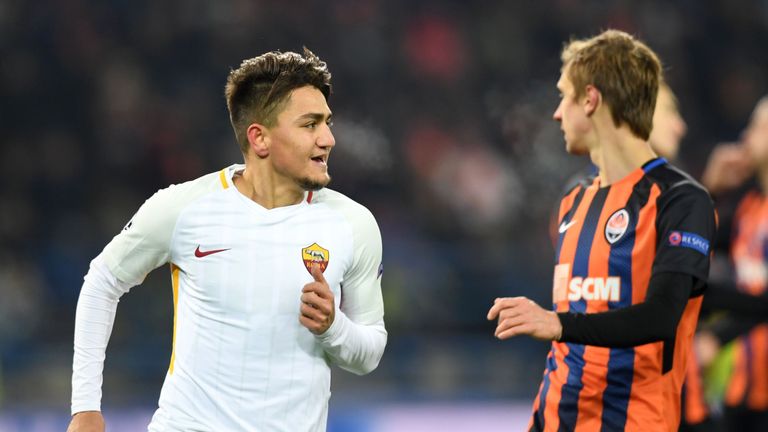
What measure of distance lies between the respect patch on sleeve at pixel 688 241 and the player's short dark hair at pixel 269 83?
3.90 ft

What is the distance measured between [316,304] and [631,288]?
3.38ft

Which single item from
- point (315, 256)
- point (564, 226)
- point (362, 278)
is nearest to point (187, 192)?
point (315, 256)

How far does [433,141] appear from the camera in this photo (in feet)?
36.5

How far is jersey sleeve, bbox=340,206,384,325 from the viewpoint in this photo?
358cm

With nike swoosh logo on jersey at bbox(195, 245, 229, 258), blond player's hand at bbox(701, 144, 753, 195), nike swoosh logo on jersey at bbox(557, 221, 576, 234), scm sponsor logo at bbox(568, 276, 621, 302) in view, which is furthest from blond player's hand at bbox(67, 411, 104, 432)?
blond player's hand at bbox(701, 144, 753, 195)

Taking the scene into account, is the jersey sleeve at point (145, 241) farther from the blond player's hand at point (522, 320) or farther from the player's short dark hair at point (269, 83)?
the blond player's hand at point (522, 320)

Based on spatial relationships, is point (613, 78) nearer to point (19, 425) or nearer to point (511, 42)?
point (19, 425)

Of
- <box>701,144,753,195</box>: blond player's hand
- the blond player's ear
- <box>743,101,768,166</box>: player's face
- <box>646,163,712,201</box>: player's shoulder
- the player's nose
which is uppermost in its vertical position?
<box>743,101,768,166</box>: player's face

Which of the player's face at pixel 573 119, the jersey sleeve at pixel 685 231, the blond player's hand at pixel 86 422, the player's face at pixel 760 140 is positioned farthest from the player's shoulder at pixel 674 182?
the player's face at pixel 760 140

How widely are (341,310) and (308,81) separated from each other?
0.74 m

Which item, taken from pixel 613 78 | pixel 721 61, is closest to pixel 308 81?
pixel 613 78

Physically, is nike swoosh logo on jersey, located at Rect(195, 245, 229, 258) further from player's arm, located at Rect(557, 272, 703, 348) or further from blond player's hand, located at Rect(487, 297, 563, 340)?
player's arm, located at Rect(557, 272, 703, 348)

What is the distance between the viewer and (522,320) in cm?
315

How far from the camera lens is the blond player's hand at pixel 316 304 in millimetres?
3230
